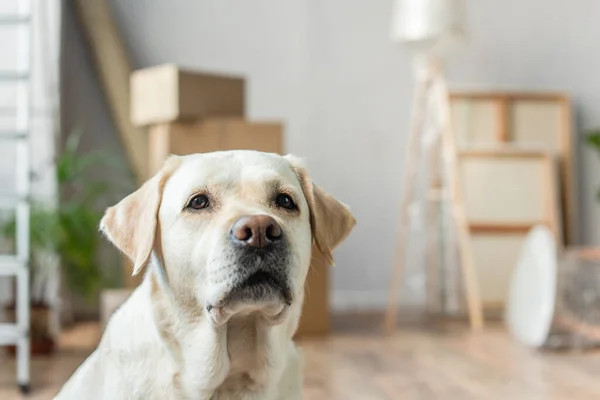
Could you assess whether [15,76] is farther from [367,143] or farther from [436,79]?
[367,143]

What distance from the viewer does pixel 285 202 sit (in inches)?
65.6

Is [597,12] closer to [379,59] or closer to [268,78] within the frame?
[379,59]

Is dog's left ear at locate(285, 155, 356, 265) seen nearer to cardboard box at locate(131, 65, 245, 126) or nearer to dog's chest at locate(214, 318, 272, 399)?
dog's chest at locate(214, 318, 272, 399)

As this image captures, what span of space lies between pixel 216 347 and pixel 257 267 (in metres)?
0.21

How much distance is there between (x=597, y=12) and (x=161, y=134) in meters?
2.81

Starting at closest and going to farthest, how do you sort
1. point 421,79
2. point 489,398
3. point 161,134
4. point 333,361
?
point 489,398
point 333,361
point 161,134
point 421,79

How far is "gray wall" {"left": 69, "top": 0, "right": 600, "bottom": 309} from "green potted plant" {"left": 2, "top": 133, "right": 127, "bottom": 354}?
3.98ft

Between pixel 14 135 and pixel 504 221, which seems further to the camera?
pixel 504 221

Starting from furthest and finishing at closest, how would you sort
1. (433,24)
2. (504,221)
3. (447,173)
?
(504,221)
(447,173)
(433,24)

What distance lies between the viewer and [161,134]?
4.10m

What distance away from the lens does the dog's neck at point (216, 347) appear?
5.31 feet

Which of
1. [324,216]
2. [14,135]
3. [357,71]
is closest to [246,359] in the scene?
[324,216]

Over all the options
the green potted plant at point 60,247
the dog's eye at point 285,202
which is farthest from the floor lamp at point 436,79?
the dog's eye at point 285,202

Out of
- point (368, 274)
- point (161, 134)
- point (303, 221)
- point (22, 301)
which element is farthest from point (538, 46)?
point (303, 221)
